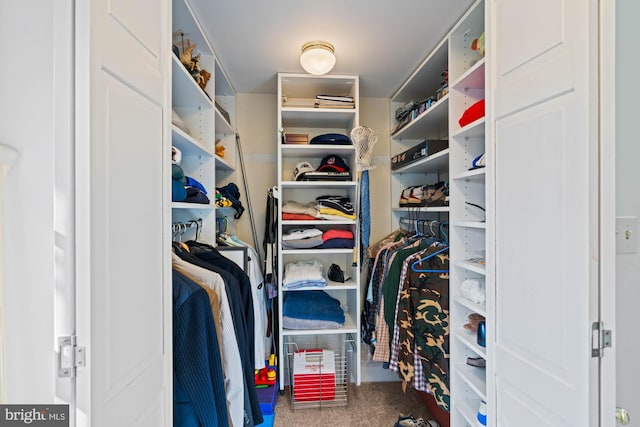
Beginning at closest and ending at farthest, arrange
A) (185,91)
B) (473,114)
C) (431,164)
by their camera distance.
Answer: (473,114)
(185,91)
(431,164)

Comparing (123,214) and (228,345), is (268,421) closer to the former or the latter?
(228,345)

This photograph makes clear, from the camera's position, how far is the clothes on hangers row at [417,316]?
160cm

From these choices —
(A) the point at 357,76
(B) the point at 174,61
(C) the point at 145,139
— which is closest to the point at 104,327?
(C) the point at 145,139

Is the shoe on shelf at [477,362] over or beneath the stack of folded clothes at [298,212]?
beneath

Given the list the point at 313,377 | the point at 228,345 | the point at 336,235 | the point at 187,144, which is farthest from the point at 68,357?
the point at 313,377

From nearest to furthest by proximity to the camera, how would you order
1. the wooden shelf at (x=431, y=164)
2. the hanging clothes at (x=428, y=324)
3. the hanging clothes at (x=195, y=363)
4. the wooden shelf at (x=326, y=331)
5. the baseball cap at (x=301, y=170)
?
the hanging clothes at (x=195, y=363)
the hanging clothes at (x=428, y=324)
the wooden shelf at (x=431, y=164)
the wooden shelf at (x=326, y=331)
the baseball cap at (x=301, y=170)

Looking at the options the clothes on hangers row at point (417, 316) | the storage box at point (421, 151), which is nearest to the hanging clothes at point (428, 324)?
the clothes on hangers row at point (417, 316)

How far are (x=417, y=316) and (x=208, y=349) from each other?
1.16 metres

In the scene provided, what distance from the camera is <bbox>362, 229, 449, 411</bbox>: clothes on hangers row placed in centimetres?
160

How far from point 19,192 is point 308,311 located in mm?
1776

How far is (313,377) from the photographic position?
212cm

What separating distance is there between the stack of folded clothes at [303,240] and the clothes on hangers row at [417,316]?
527 mm

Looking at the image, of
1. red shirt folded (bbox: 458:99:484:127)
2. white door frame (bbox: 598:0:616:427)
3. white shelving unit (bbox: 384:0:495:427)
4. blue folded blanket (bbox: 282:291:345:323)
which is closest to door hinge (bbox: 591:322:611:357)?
white door frame (bbox: 598:0:616:427)
